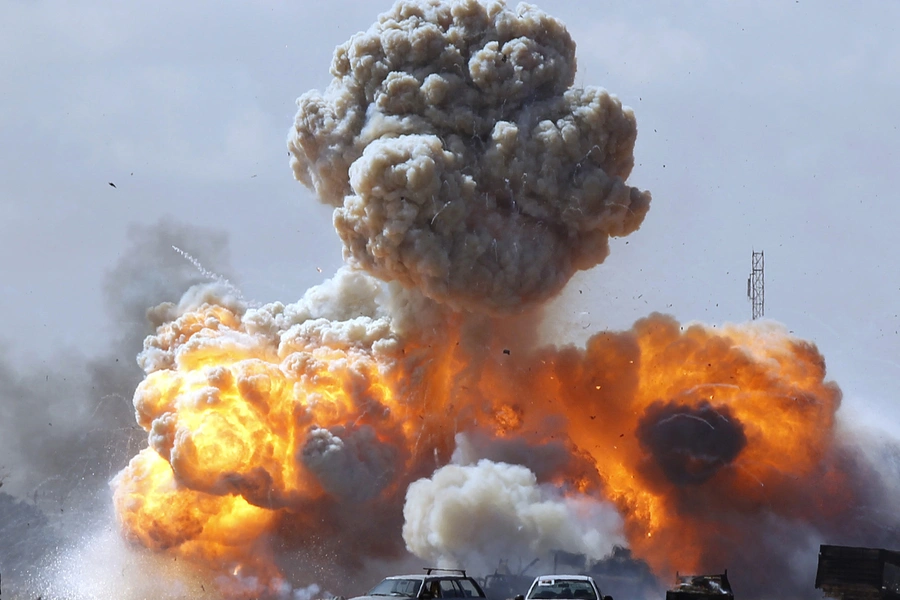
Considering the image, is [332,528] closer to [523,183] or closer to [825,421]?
[523,183]

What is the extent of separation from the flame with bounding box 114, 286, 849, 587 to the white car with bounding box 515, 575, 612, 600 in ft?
74.8

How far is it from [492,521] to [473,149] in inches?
693

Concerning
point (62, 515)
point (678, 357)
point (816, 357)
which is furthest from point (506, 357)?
point (62, 515)

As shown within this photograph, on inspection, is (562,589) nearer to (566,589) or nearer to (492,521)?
(566,589)

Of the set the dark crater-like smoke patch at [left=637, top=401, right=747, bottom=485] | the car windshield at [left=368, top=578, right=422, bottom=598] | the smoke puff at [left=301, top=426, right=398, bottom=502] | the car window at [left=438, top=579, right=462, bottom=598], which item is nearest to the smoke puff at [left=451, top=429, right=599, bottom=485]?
the dark crater-like smoke patch at [left=637, top=401, right=747, bottom=485]

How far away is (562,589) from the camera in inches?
1479

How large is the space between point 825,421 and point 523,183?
20.4 m

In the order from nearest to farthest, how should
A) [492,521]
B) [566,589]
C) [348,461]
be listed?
[566,589] → [492,521] → [348,461]

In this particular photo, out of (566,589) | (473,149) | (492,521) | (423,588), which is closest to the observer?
(423,588)

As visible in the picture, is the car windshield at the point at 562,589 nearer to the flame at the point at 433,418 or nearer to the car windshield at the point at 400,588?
the car windshield at the point at 400,588

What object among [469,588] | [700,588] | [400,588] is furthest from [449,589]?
[700,588]

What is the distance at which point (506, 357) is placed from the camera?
64.4m

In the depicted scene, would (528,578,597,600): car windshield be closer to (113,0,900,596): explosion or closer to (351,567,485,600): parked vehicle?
(351,567,485,600): parked vehicle

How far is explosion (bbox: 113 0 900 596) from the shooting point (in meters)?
58.8
